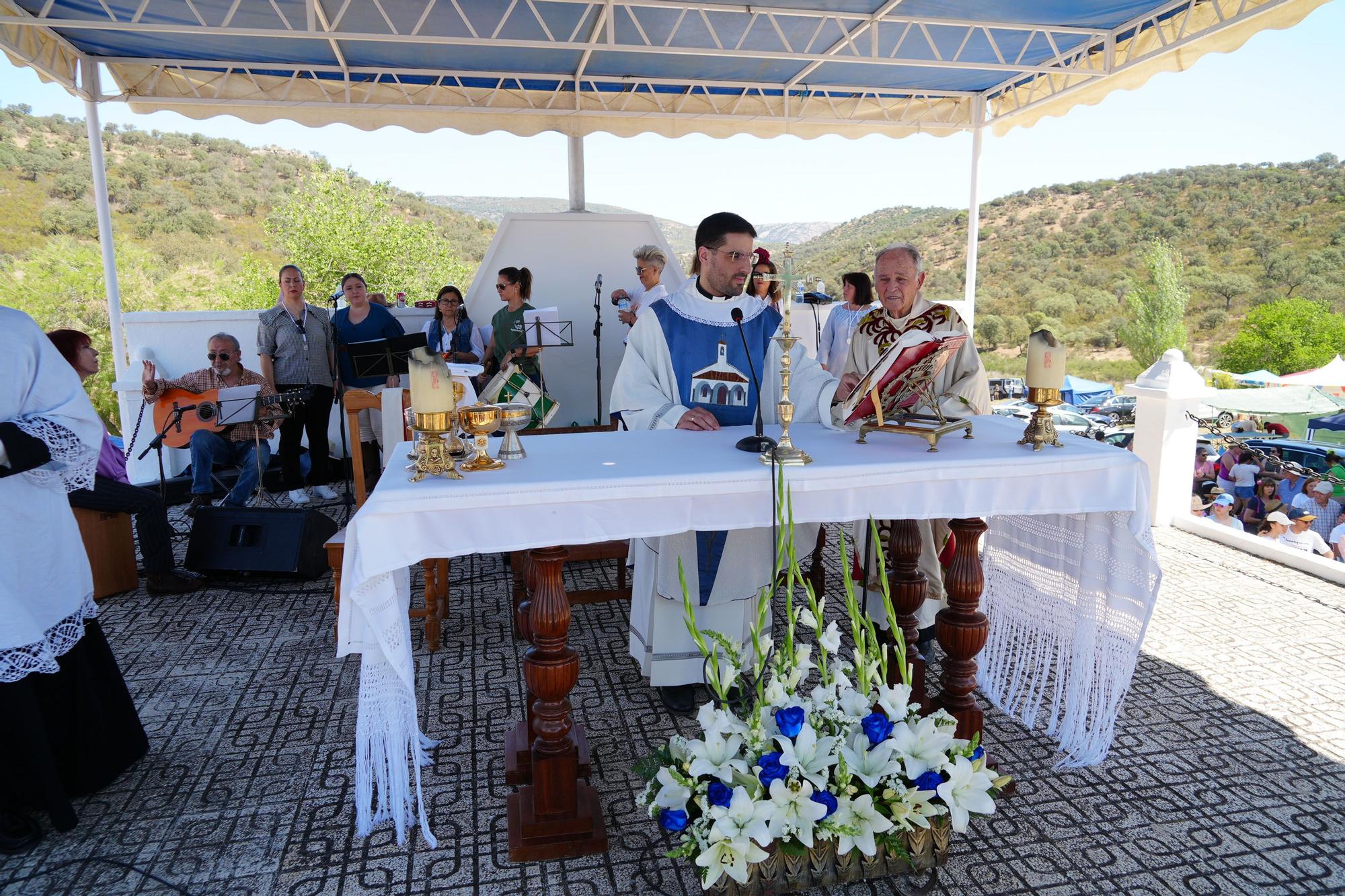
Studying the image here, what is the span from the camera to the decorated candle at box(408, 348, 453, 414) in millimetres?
2320

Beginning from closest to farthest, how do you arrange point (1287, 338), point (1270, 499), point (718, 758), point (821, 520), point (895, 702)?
point (718, 758)
point (895, 702)
point (821, 520)
point (1270, 499)
point (1287, 338)

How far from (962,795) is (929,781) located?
0.29 ft

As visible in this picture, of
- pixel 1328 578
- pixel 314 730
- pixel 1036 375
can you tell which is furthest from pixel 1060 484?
pixel 1328 578

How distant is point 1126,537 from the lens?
2762 millimetres

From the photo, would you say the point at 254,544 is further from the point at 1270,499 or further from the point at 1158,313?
the point at 1158,313

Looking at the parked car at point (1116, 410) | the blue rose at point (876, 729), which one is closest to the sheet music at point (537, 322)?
the blue rose at point (876, 729)

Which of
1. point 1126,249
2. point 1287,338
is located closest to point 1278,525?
point 1287,338

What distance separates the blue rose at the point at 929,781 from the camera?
6.41ft

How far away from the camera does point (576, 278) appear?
355 inches

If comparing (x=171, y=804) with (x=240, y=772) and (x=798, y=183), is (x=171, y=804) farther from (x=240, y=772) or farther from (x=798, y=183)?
(x=798, y=183)

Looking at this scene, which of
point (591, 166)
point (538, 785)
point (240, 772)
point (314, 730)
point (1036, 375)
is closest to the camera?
point (538, 785)

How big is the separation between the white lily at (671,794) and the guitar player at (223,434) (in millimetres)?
5318

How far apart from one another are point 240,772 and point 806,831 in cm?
210

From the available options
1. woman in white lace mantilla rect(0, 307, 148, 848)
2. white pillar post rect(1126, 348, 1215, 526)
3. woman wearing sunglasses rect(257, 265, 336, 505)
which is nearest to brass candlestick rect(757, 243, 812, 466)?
woman in white lace mantilla rect(0, 307, 148, 848)
